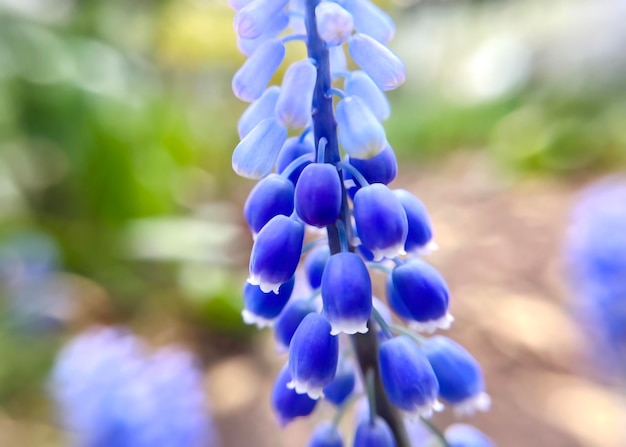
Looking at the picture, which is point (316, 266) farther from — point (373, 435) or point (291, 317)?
point (373, 435)

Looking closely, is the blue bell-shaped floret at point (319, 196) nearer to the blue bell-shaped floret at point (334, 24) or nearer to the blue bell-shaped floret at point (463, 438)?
the blue bell-shaped floret at point (334, 24)

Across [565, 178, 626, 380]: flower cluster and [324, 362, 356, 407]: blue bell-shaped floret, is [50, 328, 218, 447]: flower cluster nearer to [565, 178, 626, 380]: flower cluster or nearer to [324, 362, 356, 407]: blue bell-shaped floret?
[324, 362, 356, 407]: blue bell-shaped floret

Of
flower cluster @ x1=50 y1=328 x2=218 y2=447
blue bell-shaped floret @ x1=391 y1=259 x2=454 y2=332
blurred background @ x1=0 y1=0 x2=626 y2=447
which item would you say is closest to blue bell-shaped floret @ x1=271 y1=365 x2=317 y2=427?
blue bell-shaped floret @ x1=391 y1=259 x2=454 y2=332

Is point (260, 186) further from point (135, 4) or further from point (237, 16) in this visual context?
point (135, 4)

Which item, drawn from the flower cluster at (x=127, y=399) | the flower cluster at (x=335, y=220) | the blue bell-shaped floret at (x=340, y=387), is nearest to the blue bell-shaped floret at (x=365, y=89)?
the flower cluster at (x=335, y=220)

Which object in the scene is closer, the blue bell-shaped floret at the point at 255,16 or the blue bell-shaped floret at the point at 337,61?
the blue bell-shaped floret at the point at 255,16

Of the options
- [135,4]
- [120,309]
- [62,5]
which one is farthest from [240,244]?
[135,4]

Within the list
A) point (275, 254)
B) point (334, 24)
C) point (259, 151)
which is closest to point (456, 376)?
point (275, 254)
